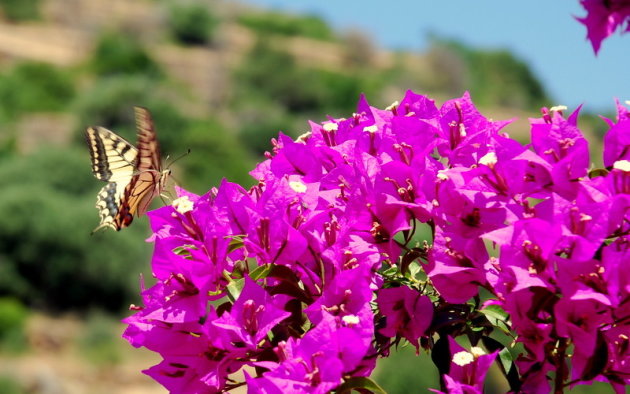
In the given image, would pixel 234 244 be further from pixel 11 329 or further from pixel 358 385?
pixel 11 329

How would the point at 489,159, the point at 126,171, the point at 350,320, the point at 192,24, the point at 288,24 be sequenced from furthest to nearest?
1. the point at 288,24
2. the point at 192,24
3. the point at 126,171
4. the point at 489,159
5. the point at 350,320

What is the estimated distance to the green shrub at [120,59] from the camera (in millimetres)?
43906

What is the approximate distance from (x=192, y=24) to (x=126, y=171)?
169 feet

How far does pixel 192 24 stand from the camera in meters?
52.5

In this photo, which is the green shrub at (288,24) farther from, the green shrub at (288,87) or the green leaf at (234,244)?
the green leaf at (234,244)

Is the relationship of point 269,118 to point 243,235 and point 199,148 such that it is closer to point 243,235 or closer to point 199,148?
point 199,148

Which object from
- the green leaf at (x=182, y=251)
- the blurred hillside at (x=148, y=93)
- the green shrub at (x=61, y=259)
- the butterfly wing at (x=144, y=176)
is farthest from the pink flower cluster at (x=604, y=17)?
the blurred hillside at (x=148, y=93)

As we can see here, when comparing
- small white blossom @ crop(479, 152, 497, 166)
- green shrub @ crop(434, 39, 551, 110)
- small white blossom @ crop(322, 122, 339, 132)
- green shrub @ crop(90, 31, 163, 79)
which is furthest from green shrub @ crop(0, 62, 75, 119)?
small white blossom @ crop(479, 152, 497, 166)

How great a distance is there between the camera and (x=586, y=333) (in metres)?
1.03

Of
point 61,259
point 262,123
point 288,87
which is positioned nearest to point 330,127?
point 61,259

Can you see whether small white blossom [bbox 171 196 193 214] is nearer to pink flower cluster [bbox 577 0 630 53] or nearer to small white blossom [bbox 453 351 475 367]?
small white blossom [bbox 453 351 475 367]

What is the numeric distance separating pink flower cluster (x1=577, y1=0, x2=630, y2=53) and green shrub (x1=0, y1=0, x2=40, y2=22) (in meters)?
51.1

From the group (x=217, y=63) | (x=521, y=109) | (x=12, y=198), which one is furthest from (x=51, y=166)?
(x=521, y=109)

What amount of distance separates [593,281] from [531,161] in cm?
18
